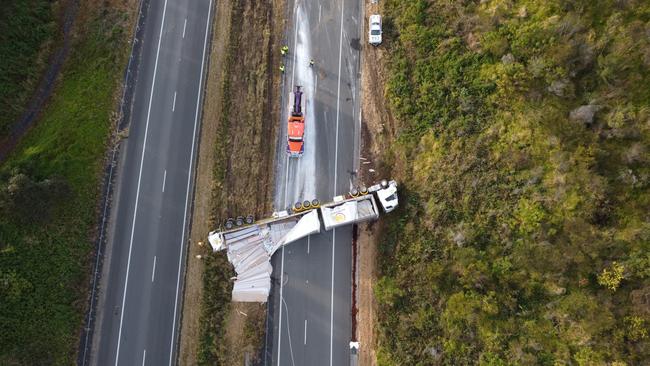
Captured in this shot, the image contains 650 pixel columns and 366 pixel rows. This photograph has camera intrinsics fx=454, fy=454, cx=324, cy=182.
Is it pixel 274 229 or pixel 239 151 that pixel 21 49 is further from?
pixel 274 229

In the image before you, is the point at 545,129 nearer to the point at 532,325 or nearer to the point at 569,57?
the point at 569,57

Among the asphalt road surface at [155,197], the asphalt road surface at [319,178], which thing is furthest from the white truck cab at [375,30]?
the asphalt road surface at [155,197]

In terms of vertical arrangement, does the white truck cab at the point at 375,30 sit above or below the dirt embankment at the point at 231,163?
above

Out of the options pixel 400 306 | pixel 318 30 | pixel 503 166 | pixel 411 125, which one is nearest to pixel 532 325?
pixel 400 306

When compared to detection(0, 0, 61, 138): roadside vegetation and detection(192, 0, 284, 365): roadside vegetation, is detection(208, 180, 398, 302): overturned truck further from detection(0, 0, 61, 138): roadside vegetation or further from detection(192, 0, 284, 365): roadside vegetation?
detection(0, 0, 61, 138): roadside vegetation

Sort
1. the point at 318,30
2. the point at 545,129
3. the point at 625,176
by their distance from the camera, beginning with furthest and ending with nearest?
the point at 318,30, the point at 545,129, the point at 625,176

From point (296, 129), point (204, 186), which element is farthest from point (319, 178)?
point (204, 186)

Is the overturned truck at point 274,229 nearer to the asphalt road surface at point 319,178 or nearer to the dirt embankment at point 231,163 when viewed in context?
the dirt embankment at point 231,163
